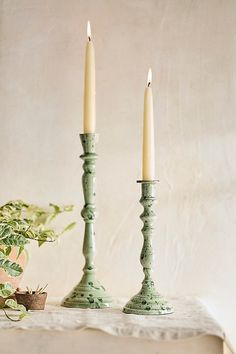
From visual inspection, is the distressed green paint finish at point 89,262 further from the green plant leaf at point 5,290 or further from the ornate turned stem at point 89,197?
the green plant leaf at point 5,290

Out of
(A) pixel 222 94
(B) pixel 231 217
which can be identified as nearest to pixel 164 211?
(B) pixel 231 217

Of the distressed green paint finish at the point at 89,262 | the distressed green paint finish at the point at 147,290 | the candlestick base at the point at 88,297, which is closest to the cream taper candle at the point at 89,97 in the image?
the distressed green paint finish at the point at 89,262

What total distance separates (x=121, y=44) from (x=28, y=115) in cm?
27

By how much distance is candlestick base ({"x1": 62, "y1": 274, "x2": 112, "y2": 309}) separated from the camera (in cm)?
126

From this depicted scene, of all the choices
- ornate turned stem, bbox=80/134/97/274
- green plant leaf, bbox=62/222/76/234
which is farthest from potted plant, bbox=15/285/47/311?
green plant leaf, bbox=62/222/76/234

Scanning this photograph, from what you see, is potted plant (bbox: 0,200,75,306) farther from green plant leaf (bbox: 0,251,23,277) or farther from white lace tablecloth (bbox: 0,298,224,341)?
white lace tablecloth (bbox: 0,298,224,341)

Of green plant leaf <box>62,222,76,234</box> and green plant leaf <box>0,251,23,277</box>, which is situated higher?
green plant leaf <box>62,222,76,234</box>

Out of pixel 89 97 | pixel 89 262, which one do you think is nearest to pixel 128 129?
pixel 89 97

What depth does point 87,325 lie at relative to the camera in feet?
3.42

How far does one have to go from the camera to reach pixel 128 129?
1511 millimetres

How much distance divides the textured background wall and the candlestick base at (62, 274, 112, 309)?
0.19m

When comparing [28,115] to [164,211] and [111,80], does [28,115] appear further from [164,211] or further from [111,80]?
[164,211]

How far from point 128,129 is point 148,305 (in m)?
0.47

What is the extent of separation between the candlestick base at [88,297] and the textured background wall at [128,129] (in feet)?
0.64
